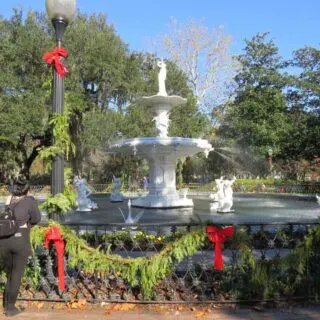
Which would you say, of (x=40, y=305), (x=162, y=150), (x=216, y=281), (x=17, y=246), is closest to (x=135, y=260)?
(x=216, y=281)

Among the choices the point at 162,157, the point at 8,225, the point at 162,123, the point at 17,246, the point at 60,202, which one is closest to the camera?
the point at 8,225

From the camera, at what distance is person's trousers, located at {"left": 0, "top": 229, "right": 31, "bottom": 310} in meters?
5.39

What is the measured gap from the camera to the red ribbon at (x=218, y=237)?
5.75m

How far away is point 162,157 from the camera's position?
59.6 ft

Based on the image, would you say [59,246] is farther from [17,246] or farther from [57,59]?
[57,59]

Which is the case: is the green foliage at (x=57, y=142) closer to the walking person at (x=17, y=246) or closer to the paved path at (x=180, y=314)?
the walking person at (x=17, y=246)

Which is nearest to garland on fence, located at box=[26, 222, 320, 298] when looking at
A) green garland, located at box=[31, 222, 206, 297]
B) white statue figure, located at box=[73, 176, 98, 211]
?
green garland, located at box=[31, 222, 206, 297]

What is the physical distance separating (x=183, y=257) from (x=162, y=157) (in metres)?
12.4

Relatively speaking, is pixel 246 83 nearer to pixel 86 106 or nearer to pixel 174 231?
pixel 86 106

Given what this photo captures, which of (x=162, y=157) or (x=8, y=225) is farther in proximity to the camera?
(x=162, y=157)

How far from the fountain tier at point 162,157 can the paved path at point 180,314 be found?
11510mm

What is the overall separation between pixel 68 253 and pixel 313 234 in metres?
3.07

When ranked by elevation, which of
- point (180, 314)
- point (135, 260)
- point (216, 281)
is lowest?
point (180, 314)

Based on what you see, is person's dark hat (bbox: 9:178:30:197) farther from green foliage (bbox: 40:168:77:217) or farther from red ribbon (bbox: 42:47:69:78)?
red ribbon (bbox: 42:47:69:78)
